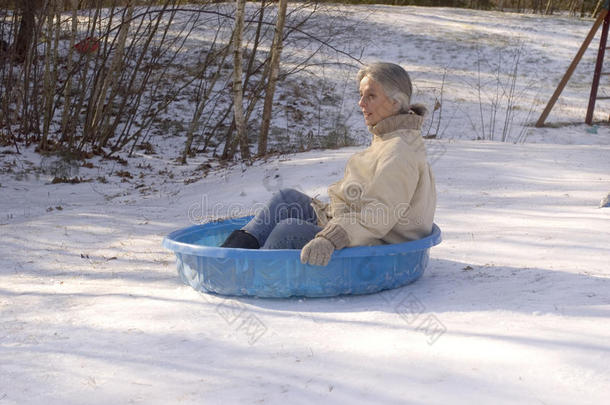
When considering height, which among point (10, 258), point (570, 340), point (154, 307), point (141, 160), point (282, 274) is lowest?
point (141, 160)

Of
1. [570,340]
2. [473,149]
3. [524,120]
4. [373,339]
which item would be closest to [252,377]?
[373,339]

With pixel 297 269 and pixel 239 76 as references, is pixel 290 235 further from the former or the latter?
pixel 239 76

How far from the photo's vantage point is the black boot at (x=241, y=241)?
3135 mm

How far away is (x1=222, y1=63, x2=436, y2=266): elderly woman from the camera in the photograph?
2.77 metres

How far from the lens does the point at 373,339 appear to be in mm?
2328

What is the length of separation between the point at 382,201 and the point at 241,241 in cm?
79

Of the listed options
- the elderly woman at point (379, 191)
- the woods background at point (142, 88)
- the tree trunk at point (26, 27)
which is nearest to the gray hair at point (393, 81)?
the elderly woman at point (379, 191)

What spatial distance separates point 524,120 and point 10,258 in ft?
32.6

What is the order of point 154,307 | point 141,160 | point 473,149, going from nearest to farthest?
point 154,307 → point 473,149 → point 141,160

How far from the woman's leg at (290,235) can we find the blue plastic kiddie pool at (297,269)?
16 cm

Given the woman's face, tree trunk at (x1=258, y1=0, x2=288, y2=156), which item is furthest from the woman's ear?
tree trunk at (x1=258, y1=0, x2=288, y2=156)

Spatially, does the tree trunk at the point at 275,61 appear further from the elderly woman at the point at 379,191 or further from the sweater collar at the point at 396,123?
the sweater collar at the point at 396,123

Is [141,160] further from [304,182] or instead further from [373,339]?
[373,339]

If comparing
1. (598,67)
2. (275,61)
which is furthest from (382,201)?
(598,67)
